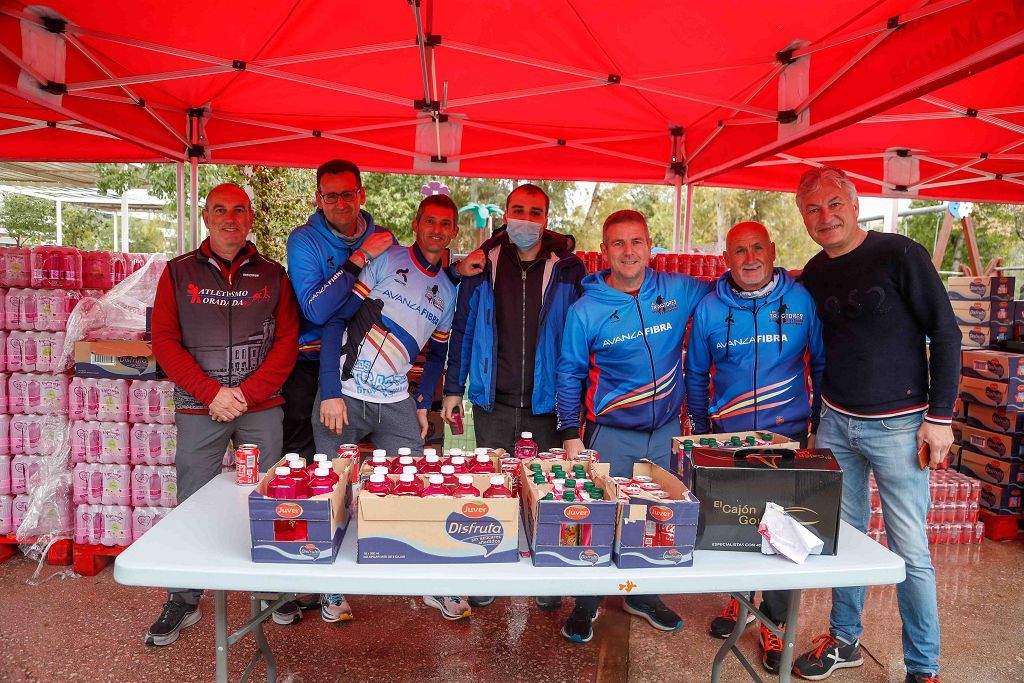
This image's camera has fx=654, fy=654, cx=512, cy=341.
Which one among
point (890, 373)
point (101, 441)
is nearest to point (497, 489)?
point (890, 373)

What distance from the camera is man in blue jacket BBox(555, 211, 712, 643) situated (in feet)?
9.27

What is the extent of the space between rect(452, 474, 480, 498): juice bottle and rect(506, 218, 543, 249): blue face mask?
146cm

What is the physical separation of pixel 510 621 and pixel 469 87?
345 cm

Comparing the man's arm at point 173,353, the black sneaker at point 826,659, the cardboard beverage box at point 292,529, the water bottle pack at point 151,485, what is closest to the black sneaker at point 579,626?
the black sneaker at point 826,659

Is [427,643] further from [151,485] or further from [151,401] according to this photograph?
[151,401]

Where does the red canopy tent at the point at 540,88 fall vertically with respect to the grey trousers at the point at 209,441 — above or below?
above

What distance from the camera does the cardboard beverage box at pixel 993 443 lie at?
478 centimetres

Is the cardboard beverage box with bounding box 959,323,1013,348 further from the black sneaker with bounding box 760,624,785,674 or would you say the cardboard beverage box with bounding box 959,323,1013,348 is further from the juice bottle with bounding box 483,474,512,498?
the juice bottle with bounding box 483,474,512,498

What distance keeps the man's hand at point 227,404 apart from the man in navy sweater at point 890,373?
258 centimetres

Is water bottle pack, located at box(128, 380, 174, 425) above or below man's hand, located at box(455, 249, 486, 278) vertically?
below

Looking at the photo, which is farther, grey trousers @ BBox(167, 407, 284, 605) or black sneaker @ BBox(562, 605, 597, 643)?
black sneaker @ BBox(562, 605, 597, 643)

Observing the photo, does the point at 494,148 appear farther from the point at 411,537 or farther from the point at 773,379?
the point at 411,537

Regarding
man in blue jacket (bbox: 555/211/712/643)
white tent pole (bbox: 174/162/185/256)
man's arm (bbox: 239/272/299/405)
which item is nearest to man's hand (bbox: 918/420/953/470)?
man in blue jacket (bbox: 555/211/712/643)

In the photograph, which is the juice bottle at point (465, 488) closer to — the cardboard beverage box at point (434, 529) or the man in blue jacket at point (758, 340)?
the cardboard beverage box at point (434, 529)
